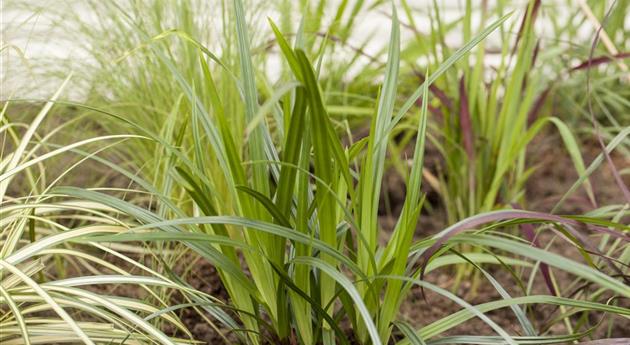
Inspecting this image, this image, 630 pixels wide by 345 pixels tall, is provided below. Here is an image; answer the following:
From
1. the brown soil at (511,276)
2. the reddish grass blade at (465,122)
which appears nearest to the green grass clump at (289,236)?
the brown soil at (511,276)

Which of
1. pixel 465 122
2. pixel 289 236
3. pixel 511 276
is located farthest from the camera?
pixel 511 276

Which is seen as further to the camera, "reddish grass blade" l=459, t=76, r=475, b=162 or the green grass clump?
"reddish grass blade" l=459, t=76, r=475, b=162

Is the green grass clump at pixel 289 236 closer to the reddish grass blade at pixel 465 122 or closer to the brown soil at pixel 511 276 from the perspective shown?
the brown soil at pixel 511 276

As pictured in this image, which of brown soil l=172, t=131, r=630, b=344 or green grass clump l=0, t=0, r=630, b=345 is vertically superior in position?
green grass clump l=0, t=0, r=630, b=345

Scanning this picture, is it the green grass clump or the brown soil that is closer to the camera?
the green grass clump

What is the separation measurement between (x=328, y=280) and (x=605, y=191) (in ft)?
4.97

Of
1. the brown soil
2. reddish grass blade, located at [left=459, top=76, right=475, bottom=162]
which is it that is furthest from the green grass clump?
reddish grass blade, located at [left=459, top=76, right=475, bottom=162]

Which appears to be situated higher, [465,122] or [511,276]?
[465,122]

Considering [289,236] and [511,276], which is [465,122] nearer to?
[511,276]

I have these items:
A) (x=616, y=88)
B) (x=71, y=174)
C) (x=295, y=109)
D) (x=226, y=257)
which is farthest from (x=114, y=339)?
(x=616, y=88)

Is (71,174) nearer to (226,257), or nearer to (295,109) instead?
(226,257)

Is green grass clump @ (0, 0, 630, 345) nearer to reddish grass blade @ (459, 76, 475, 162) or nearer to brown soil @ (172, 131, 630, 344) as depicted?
brown soil @ (172, 131, 630, 344)

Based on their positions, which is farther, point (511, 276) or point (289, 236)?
point (511, 276)

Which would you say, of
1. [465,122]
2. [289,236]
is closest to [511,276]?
[465,122]
